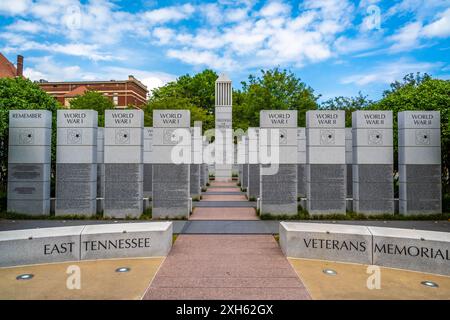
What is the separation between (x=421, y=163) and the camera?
14023 mm

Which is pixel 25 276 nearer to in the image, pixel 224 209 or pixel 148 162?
pixel 224 209

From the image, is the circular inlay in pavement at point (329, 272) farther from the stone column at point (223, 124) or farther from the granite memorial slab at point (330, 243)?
the stone column at point (223, 124)

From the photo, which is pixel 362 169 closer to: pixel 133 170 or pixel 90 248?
pixel 133 170

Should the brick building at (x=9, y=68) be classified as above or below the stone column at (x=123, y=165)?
above

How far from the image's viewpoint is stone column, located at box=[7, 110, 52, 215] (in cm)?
1394

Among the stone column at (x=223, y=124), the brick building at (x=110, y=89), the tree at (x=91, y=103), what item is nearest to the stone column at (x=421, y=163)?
the stone column at (x=223, y=124)

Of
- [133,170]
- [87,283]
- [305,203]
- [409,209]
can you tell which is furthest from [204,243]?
[409,209]

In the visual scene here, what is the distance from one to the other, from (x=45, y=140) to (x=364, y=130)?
45.6ft

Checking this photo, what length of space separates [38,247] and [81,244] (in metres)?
0.95

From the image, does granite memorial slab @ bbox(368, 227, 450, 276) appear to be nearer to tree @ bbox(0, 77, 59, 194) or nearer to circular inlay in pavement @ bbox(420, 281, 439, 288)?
circular inlay in pavement @ bbox(420, 281, 439, 288)

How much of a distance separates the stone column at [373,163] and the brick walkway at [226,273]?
624 centimetres

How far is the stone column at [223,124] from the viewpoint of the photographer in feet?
117
